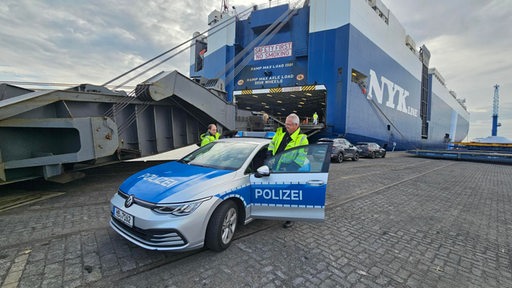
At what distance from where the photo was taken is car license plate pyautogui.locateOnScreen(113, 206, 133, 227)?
253 cm

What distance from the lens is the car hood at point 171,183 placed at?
2.55 metres

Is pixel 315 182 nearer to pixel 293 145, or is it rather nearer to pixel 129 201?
pixel 293 145

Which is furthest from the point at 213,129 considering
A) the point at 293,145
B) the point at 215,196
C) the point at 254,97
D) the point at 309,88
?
the point at 254,97

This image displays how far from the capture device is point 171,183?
277 centimetres

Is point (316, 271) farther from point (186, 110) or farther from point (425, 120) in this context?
point (425, 120)

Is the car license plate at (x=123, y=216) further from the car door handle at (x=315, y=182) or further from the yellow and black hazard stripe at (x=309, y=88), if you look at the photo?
the yellow and black hazard stripe at (x=309, y=88)

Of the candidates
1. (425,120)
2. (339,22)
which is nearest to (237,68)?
(339,22)

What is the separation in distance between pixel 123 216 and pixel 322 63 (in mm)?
18602

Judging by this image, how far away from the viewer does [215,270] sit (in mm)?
2510

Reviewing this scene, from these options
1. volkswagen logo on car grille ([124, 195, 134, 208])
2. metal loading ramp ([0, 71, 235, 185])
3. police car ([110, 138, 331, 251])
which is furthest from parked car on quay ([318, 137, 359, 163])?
volkswagen logo on car grille ([124, 195, 134, 208])

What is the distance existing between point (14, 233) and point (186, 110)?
555cm

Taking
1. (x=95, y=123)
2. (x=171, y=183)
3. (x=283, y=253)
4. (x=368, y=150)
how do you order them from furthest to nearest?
1. (x=368, y=150)
2. (x=95, y=123)
3. (x=283, y=253)
4. (x=171, y=183)

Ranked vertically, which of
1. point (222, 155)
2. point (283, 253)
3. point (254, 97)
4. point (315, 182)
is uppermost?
point (254, 97)

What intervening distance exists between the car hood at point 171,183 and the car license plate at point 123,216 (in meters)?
0.21
